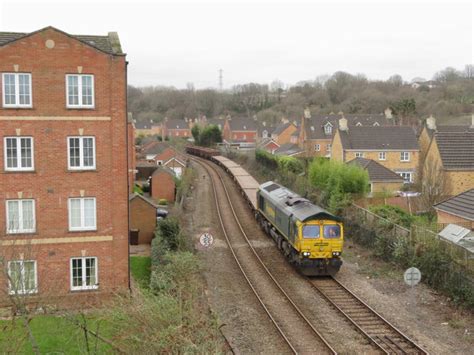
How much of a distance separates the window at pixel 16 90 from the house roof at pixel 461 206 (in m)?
19.3

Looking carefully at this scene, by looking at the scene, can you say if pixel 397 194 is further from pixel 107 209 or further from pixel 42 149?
pixel 42 149

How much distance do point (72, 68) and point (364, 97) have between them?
104 meters

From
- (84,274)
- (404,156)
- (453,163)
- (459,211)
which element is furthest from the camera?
(404,156)

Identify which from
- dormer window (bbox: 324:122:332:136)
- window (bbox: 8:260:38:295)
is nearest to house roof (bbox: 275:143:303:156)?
dormer window (bbox: 324:122:332:136)

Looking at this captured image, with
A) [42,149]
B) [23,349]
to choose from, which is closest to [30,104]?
[42,149]

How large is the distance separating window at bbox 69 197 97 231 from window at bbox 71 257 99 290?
138 centimetres

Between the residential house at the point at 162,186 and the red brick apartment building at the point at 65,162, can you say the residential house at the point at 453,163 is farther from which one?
the residential house at the point at 162,186

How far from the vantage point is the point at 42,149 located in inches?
834

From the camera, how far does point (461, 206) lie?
81.5ft

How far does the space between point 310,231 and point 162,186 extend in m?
26.3

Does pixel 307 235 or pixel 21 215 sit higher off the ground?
pixel 21 215

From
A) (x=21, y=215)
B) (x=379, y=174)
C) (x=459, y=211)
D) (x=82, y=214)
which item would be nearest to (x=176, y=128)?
(x=379, y=174)

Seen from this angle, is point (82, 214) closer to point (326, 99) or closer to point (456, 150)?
point (456, 150)

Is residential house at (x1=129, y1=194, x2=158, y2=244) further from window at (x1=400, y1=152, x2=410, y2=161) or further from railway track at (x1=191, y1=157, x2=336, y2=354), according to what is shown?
window at (x1=400, y1=152, x2=410, y2=161)
